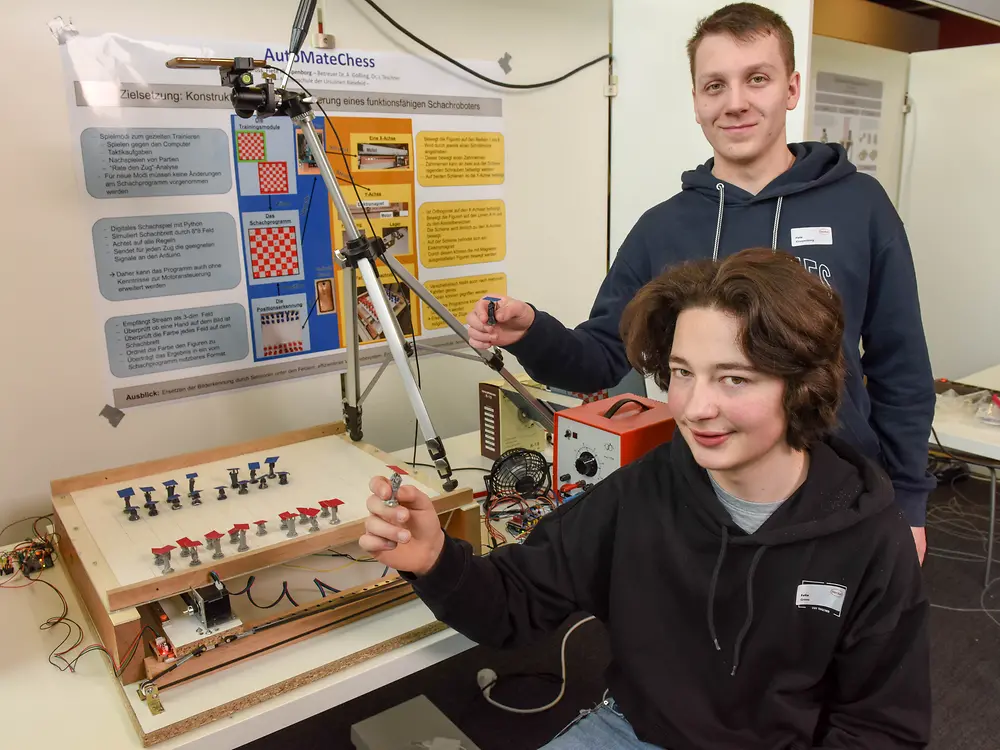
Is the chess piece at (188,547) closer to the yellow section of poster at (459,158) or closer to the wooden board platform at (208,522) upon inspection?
the wooden board platform at (208,522)

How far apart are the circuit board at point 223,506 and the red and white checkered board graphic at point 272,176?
642mm

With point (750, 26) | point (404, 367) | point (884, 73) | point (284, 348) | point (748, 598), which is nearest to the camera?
point (748, 598)

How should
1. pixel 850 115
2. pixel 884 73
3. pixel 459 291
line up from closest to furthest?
pixel 459 291, pixel 850 115, pixel 884 73

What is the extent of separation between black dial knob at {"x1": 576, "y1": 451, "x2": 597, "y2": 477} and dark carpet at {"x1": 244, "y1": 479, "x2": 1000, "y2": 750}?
2.53ft

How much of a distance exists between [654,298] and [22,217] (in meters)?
1.30

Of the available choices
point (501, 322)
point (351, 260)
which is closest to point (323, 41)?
point (351, 260)

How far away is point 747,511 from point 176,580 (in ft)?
2.61

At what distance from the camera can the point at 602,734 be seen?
1130mm

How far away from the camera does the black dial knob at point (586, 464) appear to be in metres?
1.53

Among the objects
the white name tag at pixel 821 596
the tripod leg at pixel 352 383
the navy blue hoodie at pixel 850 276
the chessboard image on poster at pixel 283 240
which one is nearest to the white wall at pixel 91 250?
the chessboard image on poster at pixel 283 240

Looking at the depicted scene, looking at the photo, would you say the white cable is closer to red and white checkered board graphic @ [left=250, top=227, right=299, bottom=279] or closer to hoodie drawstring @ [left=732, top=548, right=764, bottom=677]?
hoodie drawstring @ [left=732, top=548, right=764, bottom=677]

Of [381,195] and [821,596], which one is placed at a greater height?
[381,195]

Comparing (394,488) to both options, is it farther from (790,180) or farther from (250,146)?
(250,146)

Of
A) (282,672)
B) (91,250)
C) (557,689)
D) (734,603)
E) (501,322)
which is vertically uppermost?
(91,250)
